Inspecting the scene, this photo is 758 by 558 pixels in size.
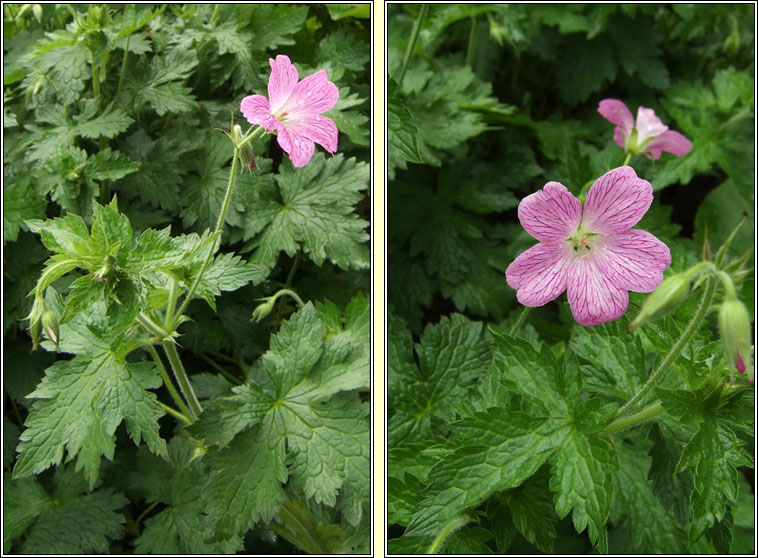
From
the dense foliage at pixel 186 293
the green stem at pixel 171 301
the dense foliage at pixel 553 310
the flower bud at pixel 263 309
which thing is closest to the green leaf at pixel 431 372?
the dense foliage at pixel 553 310

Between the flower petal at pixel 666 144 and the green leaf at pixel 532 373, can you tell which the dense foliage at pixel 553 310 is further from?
the flower petal at pixel 666 144

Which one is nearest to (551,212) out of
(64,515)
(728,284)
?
(728,284)

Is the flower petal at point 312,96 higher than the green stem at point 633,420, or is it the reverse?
the flower petal at point 312,96

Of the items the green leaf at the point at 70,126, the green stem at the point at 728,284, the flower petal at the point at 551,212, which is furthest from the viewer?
the green leaf at the point at 70,126

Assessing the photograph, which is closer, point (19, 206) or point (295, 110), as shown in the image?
point (295, 110)

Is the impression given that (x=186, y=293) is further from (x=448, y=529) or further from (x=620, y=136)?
(x=620, y=136)

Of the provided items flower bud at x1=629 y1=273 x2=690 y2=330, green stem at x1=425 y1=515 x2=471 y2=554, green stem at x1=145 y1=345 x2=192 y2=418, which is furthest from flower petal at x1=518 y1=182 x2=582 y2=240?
green stem at x1=145 y1=345 x2=192 y2=418
